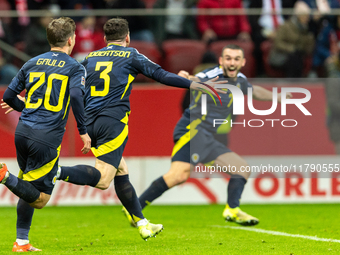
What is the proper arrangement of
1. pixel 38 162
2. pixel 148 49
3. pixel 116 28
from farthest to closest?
pixel 148 49, pixel 116 28, pixel 38 162

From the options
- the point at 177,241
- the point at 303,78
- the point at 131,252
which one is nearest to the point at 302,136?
A: the point at 303,78

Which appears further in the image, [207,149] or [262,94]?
[262,94]

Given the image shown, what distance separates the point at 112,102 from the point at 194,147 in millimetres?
1861

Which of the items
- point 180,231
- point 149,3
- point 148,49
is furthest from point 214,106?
point 149,3

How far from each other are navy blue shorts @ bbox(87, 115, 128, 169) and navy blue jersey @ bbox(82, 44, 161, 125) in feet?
0.24

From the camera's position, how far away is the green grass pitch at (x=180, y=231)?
5622 millimetres

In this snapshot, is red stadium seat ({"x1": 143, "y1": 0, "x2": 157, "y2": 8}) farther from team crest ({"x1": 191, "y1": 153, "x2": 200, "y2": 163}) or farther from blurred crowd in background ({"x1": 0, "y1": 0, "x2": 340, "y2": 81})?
team crest ({"x1": 191, "y1": 153, "x2": 200, "y2": 163})

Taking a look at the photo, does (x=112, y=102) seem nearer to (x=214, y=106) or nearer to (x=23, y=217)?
(x=23, y=217)

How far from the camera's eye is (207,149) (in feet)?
24.2

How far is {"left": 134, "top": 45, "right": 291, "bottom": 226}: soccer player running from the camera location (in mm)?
7234

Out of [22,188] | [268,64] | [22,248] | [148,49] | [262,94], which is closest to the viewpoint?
[22,188]

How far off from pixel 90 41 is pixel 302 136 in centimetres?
447

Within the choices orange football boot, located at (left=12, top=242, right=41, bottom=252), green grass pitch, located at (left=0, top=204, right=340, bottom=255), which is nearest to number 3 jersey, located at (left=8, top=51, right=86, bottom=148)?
orange football boot, located at (left=12, top=242, right=41, bottom=252)

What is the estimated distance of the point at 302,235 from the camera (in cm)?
658
